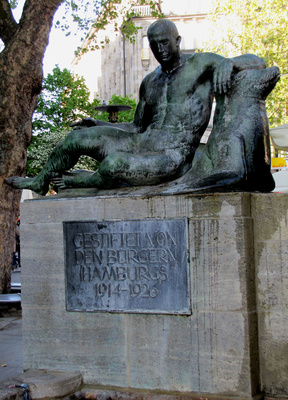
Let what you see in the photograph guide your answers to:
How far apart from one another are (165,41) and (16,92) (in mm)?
5599

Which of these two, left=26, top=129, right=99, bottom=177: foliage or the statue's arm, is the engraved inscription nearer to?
the statue's arm

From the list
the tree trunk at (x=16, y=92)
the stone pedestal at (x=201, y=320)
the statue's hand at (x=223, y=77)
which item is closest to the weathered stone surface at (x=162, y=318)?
the stone pedestal at (x=201, y=320)

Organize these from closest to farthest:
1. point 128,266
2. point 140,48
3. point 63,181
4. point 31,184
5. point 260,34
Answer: point 128,266, point 63,181, point 31,184, point 260,34, point 140,48

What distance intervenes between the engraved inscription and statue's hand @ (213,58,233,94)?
105 cm

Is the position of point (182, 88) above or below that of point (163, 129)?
above

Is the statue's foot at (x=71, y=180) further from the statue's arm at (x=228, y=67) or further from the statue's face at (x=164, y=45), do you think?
the statue's arm at (x=228, y=67)

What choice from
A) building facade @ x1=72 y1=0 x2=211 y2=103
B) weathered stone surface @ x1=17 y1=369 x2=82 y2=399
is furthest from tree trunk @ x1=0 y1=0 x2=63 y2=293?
building facade @ x1=72 y1=0 x2=211 y2=103

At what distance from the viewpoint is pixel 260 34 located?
29391mm

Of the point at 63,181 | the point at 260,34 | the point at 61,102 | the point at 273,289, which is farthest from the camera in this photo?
the point at 61,102

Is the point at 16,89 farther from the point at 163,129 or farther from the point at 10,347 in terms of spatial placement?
the point at 163,129

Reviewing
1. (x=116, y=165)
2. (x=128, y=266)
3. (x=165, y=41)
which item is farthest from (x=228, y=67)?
(x=128, y=266)

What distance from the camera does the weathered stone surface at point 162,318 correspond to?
391 cm

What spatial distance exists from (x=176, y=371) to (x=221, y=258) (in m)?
0.86

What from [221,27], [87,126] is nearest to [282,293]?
[87,126]
